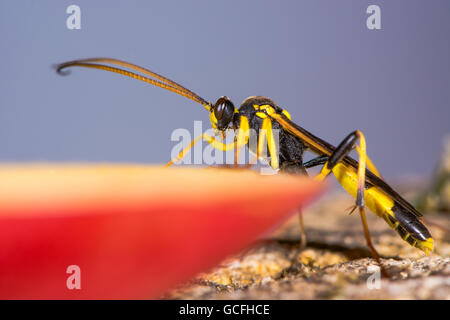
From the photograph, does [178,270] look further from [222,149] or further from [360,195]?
[222,149]

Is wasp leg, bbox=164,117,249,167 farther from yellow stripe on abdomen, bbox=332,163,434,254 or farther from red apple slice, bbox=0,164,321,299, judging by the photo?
red apple slice, bbox=0,164,321,299

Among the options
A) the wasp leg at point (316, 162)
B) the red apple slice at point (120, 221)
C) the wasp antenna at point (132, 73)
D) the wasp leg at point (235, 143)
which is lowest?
the red apple slice at point (120, 221)

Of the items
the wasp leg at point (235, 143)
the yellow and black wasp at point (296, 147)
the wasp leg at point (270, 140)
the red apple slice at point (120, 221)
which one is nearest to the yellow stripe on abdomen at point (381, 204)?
the yellow and black wasp at point (296, 147)

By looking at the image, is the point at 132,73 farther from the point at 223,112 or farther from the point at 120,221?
the point at 120,221

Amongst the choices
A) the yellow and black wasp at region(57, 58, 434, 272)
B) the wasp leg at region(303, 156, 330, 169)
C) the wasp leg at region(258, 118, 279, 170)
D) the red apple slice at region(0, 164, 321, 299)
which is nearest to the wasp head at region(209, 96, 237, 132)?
the yellow and black wasp at region(57, 58, 434, 272)

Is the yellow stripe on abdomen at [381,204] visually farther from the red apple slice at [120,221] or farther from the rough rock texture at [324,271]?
the red apple slice at [120,221]

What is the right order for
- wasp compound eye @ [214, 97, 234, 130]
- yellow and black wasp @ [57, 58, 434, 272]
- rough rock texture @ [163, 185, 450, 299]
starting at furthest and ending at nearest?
1. wasp compound eye @ [214, 97, 234, 130]
2. yellow and black wasp @ [57, 58, 434, 272]
3. rough rock texture @ [163, 185, 450, 299]
